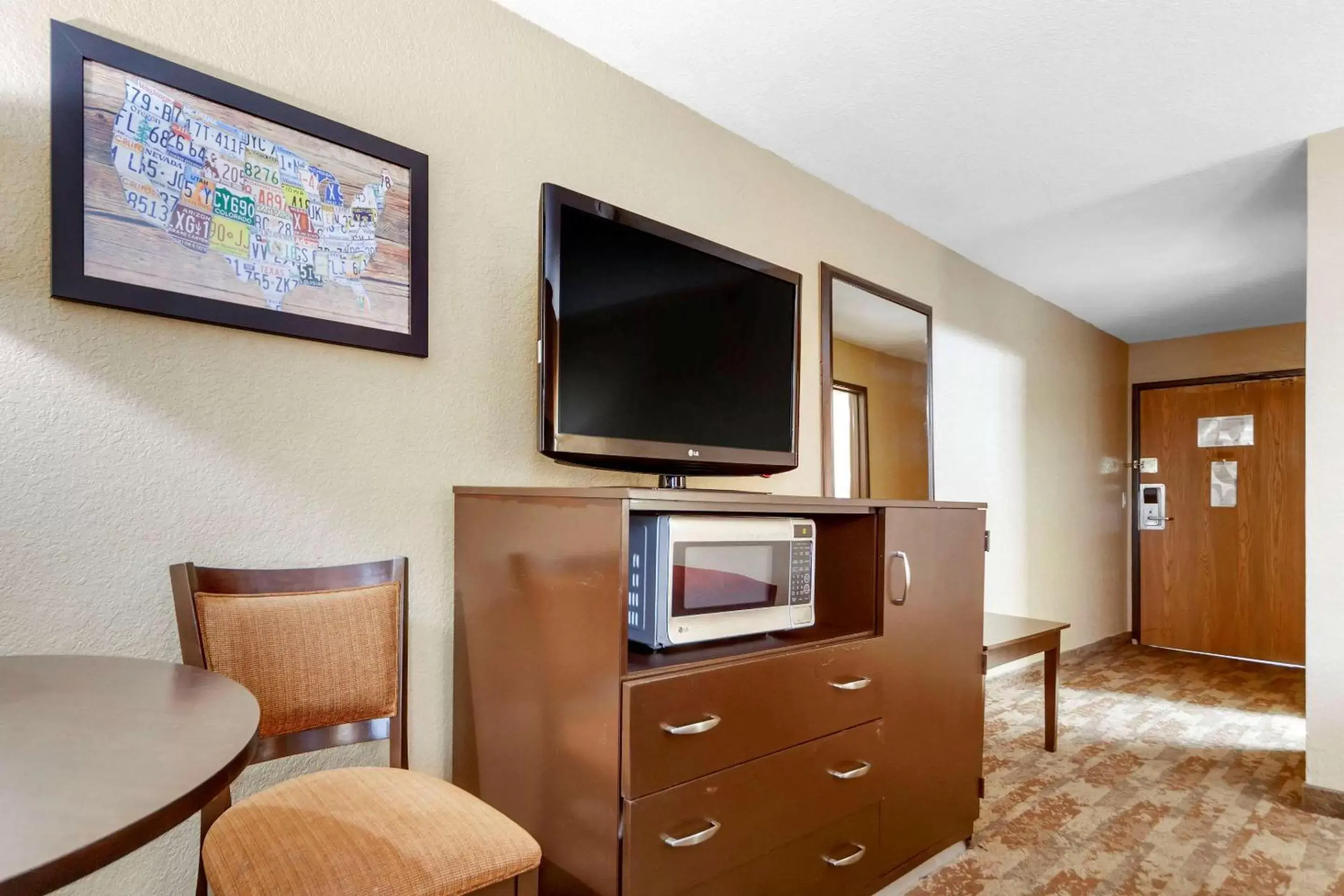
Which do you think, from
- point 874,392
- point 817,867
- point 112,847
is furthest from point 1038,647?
point 112,847

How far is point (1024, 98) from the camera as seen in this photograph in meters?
2.42

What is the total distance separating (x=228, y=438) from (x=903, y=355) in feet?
9.03

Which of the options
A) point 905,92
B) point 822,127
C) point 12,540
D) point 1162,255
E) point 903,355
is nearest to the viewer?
point 12,540

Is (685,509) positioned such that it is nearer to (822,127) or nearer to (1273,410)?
(822,127)

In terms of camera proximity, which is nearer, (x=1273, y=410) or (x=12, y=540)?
(x=12, y=540)

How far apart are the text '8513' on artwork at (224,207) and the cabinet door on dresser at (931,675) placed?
1411mm

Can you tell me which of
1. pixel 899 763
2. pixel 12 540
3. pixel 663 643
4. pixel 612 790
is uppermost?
pixel 12 540

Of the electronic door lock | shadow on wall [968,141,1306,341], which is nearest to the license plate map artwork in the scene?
shadow on wall [968,141,1306,341]

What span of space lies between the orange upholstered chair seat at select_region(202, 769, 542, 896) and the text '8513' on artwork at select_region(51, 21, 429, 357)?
926mm

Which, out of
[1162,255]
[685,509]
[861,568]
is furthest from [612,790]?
[1162,255]

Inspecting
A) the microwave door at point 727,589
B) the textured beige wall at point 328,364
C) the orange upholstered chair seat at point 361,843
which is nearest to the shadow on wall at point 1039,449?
the textured beige wall at point 328,364

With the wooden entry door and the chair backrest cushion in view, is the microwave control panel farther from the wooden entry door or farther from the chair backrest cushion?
the wooden entry door

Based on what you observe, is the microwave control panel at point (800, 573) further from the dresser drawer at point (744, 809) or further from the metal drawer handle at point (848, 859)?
the metal drawer handle at point (848, 859)

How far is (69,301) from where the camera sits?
1332 millimetres
